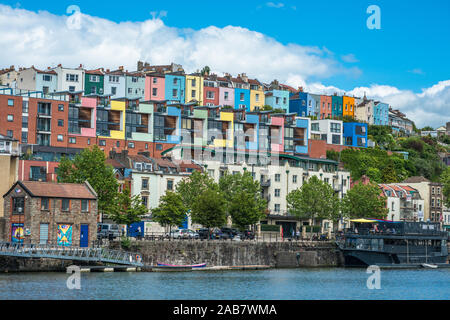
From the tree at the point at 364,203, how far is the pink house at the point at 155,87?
1942 inches

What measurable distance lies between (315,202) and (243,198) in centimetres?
1684

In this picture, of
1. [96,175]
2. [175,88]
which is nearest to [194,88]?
[175,88]

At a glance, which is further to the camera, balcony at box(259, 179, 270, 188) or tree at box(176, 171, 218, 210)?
balcony at box(259, 179, 270, 188)

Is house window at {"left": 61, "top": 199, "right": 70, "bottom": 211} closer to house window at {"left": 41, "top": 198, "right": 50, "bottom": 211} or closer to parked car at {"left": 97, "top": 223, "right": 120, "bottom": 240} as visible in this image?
house window at {"left": 41, "top": 198, "right": 50, "bottom": 211}

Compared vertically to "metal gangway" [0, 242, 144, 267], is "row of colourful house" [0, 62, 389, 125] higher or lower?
higher

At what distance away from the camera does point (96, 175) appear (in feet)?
320

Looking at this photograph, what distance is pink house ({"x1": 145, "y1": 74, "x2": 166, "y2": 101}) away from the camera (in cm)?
16262

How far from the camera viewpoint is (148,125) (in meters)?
140

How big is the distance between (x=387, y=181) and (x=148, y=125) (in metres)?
49.5

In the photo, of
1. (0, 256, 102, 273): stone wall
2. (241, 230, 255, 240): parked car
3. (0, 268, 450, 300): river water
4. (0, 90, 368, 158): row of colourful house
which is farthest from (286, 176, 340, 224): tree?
(0, 256, 102, 273): stone wall

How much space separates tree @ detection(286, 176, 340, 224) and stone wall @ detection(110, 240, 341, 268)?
1627 cm
